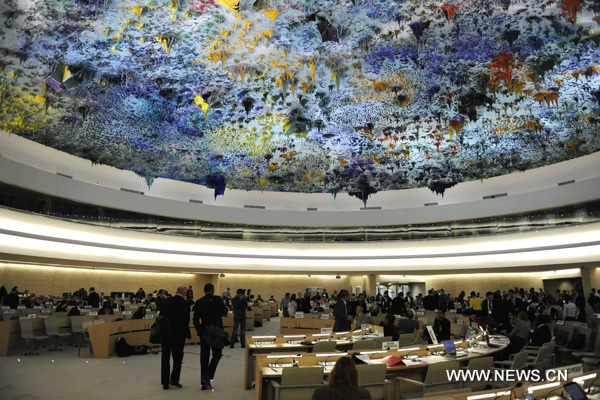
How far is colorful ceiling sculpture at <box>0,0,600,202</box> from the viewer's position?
8.77m

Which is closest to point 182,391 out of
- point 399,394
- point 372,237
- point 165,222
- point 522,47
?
point 399,394

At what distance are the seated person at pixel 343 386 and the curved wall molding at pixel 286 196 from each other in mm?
15159

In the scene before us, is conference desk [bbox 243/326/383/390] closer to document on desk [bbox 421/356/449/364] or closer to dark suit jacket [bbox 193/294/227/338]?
dark suit jacket [bbox 193/294/227/338]

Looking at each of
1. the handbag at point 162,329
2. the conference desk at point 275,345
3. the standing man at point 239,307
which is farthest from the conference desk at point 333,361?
the standing man at point 239,307

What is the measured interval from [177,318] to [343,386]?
15.4 feet

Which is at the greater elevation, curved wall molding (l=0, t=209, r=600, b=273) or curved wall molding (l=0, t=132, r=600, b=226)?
curved wall molding (l=0, t=132, r=600, b=226)

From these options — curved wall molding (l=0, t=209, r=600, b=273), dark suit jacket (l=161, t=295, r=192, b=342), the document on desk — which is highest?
curved wall molding (l=0, t=209, r=600, b=273)

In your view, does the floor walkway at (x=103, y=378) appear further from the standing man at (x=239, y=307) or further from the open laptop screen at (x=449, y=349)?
the open laptop screen at (x=449, y=349)

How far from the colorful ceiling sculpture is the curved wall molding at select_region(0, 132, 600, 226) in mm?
891

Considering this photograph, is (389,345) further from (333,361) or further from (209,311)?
(209,311)

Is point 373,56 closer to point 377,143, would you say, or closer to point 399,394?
point 377,143

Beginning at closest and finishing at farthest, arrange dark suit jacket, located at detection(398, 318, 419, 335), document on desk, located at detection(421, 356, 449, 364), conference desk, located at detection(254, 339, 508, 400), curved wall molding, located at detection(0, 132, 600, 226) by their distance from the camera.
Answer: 1. conference desk, located at detection(254, 339, 508, 400)
2. document on desk, located at detection(421, 356, 449, 364)
3. dark suit jacket, located at detection(398, 318, 419, 335)
4. curved wall molding, located at detection(0, 132, 600, 226)

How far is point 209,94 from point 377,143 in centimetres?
674

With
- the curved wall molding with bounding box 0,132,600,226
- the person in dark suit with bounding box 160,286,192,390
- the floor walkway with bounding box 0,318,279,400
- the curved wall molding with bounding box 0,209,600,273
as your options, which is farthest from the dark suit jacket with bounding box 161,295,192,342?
the curved wall molding with bounding box 0,209,600,273
